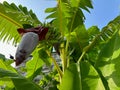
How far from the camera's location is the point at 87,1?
9.65 ft

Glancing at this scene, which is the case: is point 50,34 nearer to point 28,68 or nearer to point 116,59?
point 116,59

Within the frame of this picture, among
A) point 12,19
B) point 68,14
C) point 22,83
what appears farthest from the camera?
point 12,19

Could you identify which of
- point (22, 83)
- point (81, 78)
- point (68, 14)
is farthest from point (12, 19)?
point (81, 78)

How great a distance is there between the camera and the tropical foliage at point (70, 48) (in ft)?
8.27

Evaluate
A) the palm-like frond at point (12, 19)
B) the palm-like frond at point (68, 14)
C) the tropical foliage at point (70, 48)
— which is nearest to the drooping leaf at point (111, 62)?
the tropical foliage at point (70, 48)

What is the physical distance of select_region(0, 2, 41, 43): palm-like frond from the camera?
3045mm

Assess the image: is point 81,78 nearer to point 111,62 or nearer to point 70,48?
point 111,62

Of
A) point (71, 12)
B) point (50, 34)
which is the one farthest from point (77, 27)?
point (50, 34)

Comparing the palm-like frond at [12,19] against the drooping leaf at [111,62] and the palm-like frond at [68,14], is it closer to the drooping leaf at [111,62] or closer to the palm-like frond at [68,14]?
the palm-like frond at [68,14]

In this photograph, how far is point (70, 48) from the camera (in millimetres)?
3053

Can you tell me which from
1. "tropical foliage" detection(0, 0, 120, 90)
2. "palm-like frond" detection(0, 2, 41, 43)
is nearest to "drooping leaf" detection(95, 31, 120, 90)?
"tropical foliage" detection(0, 0, 120, 90)

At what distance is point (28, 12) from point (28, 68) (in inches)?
21.2

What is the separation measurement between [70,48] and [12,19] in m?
0.56

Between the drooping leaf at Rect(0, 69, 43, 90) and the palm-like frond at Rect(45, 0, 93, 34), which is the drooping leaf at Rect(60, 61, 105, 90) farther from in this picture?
the palm-like frond at Rect(45, 0, 93, 34)
